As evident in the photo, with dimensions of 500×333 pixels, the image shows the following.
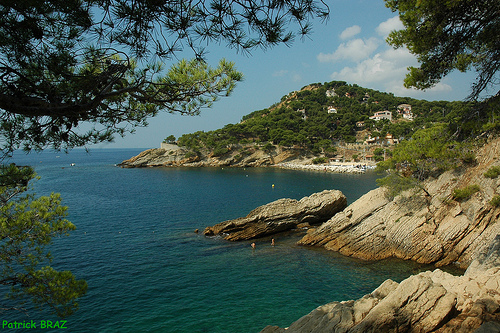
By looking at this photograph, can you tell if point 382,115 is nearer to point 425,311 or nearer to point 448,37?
point 448,37

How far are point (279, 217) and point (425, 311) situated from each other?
1755cm

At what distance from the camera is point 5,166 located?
6043 mm

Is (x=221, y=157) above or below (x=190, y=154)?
below

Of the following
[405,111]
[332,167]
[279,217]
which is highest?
[405,111]

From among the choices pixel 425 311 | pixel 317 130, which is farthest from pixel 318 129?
pixel 425 311

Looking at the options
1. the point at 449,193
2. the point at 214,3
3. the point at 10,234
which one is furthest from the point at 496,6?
the point at 449,193

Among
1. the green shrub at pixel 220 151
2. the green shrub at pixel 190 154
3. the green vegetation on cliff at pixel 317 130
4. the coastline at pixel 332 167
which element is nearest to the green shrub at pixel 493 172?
the coastline at pixel 332 167

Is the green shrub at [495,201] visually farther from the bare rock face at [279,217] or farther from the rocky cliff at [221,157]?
the rocky cliff at [221,157]

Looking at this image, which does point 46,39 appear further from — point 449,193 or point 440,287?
point 449,193

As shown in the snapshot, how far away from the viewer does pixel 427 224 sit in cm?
1783

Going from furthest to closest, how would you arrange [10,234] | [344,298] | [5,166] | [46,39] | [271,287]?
1. [271,287]
2. [344,298]
3. [10,234]
4. [5,166]
5. [46,39]

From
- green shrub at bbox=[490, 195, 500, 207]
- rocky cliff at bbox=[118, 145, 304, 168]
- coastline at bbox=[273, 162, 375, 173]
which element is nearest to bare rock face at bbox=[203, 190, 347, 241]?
green shrub at bbox=[490, 195, 500, 207]

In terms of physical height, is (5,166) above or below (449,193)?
above

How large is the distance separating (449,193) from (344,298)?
10060 millimetres
